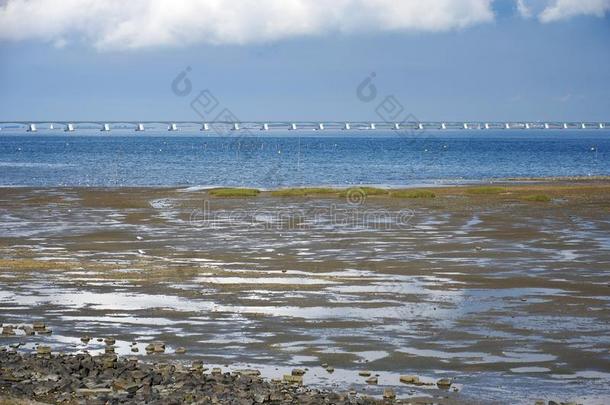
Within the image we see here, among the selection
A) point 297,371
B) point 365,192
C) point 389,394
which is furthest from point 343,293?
point 365,192

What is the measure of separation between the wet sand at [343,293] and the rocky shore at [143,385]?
745 millimetres

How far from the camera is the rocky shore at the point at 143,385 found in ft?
43.4

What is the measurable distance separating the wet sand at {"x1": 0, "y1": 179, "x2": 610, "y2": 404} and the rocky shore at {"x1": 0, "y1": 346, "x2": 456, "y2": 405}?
745mm

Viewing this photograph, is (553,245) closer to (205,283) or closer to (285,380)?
(205,283)

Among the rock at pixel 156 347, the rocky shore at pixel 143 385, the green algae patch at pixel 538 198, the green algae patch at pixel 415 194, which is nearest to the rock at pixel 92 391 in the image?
the rocky shore at pixel 143 385

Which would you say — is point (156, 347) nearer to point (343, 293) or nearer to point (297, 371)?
point (297, 371)

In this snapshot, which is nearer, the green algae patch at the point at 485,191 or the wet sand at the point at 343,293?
the wet sand at the point at 343,293

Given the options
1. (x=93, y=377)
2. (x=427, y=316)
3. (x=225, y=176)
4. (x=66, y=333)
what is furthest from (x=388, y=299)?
(x=225, y=176)

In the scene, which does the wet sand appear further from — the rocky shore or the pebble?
the pebble

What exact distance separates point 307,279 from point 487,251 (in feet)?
26.0

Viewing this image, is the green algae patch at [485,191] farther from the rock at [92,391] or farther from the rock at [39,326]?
the rock at [92,391]

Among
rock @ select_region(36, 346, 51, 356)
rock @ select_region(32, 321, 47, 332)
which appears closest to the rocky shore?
rock @ select_region(36, 346, 51, 356)

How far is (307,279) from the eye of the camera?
83.3 feet

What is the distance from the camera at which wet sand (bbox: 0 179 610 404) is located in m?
16.3
